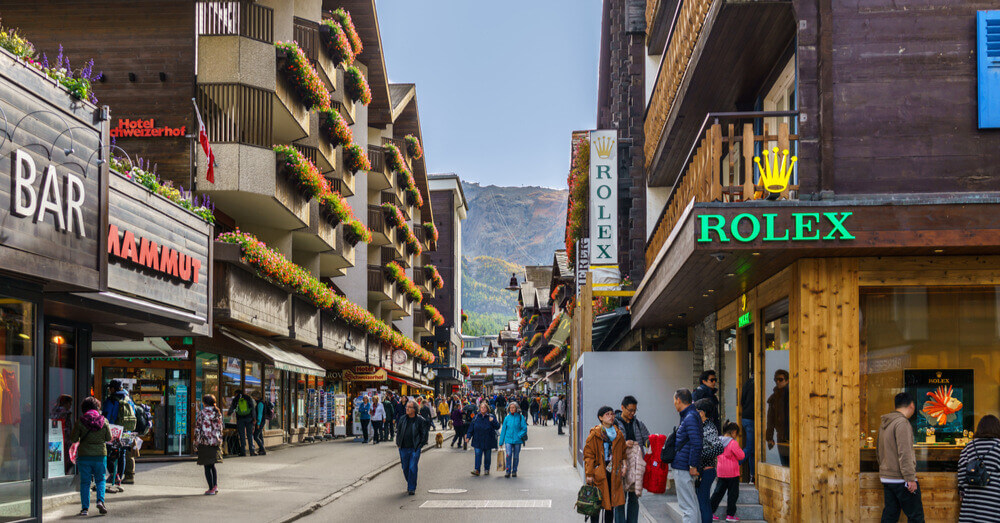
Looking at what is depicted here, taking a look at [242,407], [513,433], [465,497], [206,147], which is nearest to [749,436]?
[465,497]

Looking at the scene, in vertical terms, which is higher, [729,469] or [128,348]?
[128,348]

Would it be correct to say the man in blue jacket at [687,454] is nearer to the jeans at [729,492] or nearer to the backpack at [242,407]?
the jeans at [729,492]

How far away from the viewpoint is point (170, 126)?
74.8 feet

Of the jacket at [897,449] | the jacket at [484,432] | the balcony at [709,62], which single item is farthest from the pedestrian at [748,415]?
the jacket at [484,432]

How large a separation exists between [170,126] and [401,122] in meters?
39.1

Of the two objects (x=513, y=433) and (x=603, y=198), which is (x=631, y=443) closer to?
(x=513, y=433)

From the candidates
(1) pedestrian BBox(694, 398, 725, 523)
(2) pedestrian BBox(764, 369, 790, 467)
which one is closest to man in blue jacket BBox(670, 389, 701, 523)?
(1) pedestrian BBox(694, 398, 725, 523)

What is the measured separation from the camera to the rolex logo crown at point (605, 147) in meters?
22.5

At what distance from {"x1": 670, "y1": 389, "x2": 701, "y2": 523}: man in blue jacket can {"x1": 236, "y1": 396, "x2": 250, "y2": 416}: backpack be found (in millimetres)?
15391

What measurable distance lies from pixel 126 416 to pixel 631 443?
827 cm

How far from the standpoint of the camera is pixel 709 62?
546 inches

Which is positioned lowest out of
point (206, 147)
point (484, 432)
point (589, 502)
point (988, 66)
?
point (484, 432)

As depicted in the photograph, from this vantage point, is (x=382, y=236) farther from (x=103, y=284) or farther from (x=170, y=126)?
(x=103, y=284)

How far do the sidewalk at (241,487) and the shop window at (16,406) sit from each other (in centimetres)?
281
